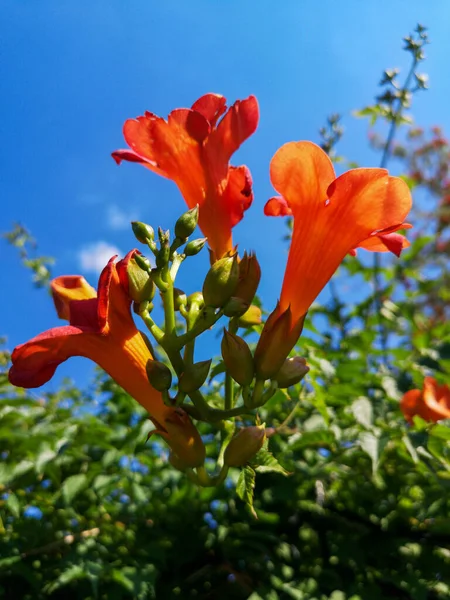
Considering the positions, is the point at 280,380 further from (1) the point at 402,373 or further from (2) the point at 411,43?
(2) the point at 411,43

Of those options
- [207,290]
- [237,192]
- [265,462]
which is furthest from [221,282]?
[265,462]

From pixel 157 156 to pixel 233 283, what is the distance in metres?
0.47

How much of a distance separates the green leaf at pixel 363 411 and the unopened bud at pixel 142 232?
1151 millimetres

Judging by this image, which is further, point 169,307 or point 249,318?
point 249,318

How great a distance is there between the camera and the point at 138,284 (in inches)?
53.0

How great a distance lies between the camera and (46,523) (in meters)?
2.72

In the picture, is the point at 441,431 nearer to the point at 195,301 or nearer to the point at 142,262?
the point at 195,301

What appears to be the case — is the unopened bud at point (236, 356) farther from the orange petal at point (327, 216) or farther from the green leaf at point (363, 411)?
the green leaf at point (363, 411)

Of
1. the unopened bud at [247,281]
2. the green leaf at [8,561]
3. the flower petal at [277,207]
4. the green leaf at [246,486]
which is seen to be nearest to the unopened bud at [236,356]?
the unopened bud at [247,281]

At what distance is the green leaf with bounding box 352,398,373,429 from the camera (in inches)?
81.1

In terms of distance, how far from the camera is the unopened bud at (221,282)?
1.33 metres

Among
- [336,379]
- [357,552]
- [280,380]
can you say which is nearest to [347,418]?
[336,379]

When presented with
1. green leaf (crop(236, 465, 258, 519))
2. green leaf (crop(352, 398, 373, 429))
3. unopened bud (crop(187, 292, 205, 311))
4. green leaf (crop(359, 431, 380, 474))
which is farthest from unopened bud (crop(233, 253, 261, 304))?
green leaf (crop(352, 398, 373, 429))

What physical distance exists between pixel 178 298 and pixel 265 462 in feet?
1.61
